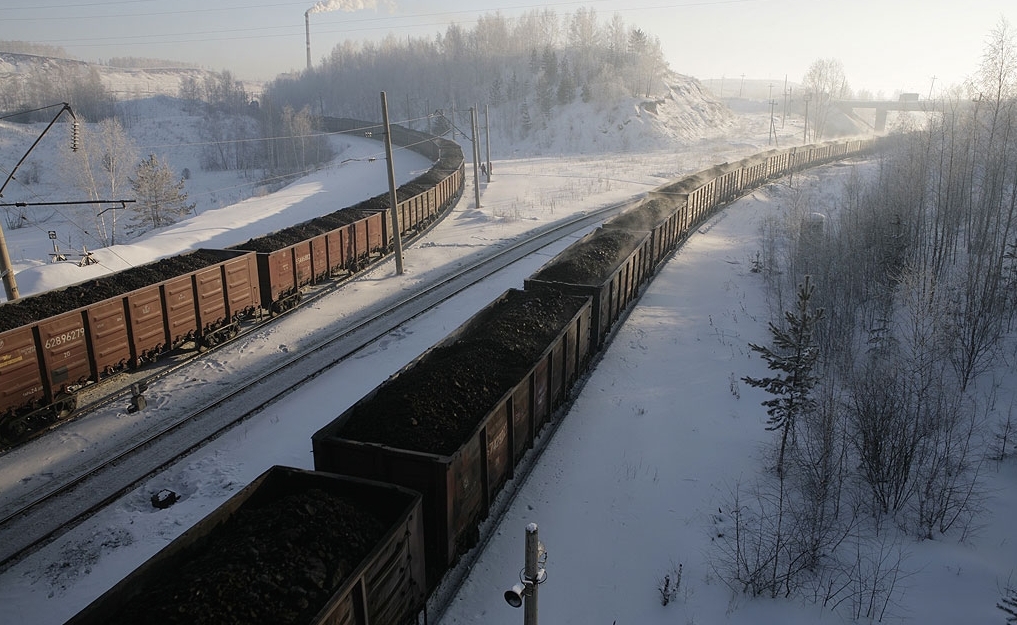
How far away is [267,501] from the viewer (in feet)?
22.2

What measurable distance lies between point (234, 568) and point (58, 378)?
10.2 m

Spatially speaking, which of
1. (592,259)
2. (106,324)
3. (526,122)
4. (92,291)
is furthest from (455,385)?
(526,122)

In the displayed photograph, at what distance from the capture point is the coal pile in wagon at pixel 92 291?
12.9 m

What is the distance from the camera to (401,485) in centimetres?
727

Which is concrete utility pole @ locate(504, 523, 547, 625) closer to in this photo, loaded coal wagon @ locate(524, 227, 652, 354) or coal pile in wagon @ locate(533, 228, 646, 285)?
loaded coal wagon @ locate(524, 227, 652, 354)

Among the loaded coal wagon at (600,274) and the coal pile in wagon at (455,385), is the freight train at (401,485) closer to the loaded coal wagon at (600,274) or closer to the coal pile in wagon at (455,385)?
the coal pile in wagon at (455,385)

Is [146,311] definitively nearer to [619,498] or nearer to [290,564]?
[290,564]

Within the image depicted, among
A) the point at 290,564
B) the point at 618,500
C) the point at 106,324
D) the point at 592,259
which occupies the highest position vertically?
the point at 592,259

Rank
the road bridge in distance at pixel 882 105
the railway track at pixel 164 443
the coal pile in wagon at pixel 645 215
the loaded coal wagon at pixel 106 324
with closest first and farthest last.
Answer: the railway track at pixel 164 443 → the loaded coal wagon at pixel 106 324 → the coal pile in wagon at pixel 645 215 → the road bridge in distance at pixel 882 105

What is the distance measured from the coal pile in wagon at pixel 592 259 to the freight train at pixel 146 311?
890 centimetres

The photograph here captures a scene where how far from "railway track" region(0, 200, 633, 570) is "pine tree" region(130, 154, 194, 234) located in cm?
4252

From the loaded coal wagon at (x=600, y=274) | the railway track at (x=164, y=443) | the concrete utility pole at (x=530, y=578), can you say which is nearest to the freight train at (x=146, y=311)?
the railway track at (x=164, y=443)

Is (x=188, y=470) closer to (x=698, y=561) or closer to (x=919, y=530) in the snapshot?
(x=698, y=561)

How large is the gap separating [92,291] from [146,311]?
5.00ft
